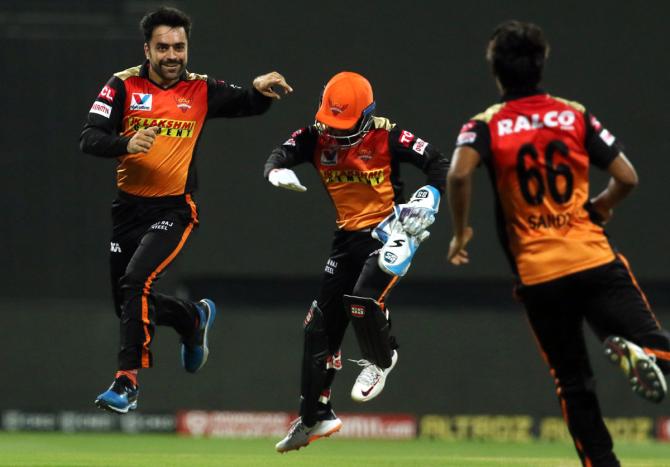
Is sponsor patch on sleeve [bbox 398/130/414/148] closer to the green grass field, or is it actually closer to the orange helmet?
the orange helmet

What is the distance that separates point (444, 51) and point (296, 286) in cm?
280

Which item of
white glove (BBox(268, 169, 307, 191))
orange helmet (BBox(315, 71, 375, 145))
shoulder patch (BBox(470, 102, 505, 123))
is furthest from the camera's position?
orange helmet (BBox(315, 71, 375, 145))

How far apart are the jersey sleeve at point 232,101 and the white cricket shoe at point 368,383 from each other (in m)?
1.75

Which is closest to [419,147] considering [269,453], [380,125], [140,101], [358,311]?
[380,125]

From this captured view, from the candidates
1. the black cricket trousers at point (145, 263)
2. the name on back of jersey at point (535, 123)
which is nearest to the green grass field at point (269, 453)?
the black cricket trousers at point (145, 263)

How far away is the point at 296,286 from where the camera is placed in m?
12.2

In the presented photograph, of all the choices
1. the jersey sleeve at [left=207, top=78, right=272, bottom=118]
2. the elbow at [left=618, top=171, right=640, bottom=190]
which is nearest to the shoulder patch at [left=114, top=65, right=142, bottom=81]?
the jersey sleeve at [left=207, top=78, right=272, bottom=118]

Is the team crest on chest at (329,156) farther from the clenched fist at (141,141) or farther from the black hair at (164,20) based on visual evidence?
the clenched fist at (141,141)

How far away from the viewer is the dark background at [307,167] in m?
12.0

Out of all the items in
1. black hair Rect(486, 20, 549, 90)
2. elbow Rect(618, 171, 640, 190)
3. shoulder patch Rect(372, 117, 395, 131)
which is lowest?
shoulder patch Rect(372, 117, 395, 131)

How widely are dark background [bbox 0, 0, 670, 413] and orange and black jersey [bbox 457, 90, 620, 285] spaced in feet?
21.8

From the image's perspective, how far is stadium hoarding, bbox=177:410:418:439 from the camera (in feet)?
39.5

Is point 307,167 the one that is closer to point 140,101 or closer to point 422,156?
point 422,156

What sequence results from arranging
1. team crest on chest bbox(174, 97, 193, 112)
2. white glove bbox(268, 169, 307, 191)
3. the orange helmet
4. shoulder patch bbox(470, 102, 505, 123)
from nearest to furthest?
1. shoulder patch bbox(470, 102, 505, 123)
2. white glove bbox(268, 169, 307, 191)
3. the orange helmet
4. team crest on chest bbox(174, 97, 193, 112)
